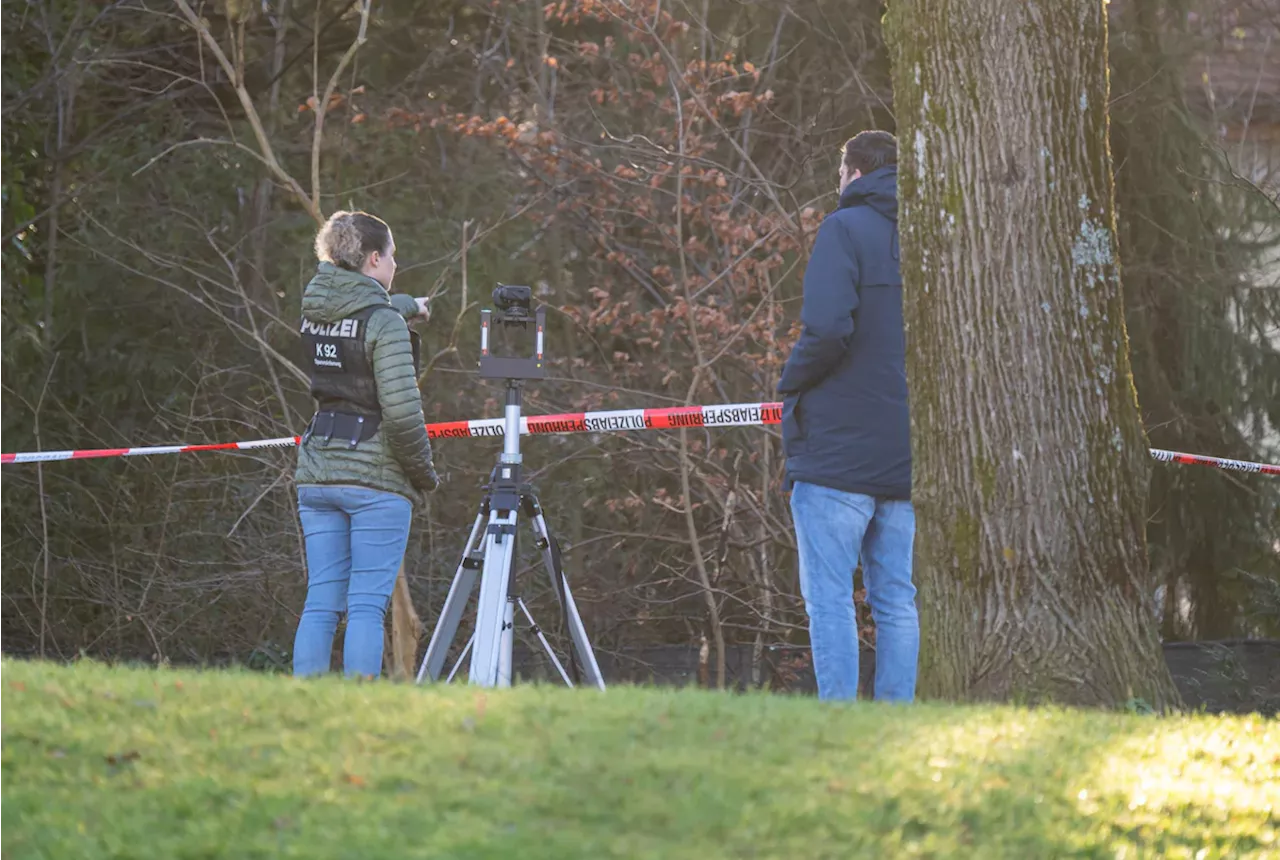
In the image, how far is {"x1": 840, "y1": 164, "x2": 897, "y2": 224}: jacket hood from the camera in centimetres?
629

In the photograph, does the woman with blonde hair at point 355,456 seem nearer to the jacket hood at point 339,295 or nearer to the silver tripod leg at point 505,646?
the jacket hood at point 339,295

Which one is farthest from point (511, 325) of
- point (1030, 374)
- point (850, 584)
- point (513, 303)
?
point (1030, 374)

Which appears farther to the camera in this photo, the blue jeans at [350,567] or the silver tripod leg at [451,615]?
the silver tripod leg at [451,615]

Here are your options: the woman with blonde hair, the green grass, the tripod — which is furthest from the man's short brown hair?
the green grass

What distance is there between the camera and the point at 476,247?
1210 centimetres

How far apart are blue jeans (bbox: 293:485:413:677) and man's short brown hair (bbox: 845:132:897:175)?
2018 millimetres

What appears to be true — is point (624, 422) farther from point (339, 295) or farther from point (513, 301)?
point (339, 295)

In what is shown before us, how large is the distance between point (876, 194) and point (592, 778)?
9.81 feet

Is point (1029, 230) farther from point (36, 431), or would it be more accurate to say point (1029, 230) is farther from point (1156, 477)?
point (36, 431)

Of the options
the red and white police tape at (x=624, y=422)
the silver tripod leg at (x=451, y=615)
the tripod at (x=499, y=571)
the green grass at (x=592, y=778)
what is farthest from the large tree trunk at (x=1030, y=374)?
the red and white police tape at (x=624, y=422)

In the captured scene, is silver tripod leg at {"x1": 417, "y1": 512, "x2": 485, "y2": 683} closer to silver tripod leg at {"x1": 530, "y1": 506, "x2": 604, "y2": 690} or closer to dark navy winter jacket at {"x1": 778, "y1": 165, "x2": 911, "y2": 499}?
silver tripod leg at {"x1": 530, "y1": 506, "x2": 604, "y2": 690}

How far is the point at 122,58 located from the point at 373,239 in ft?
23.4

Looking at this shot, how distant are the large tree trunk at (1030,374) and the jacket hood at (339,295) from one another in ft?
6.40

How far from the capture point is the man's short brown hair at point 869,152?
6.36 m
